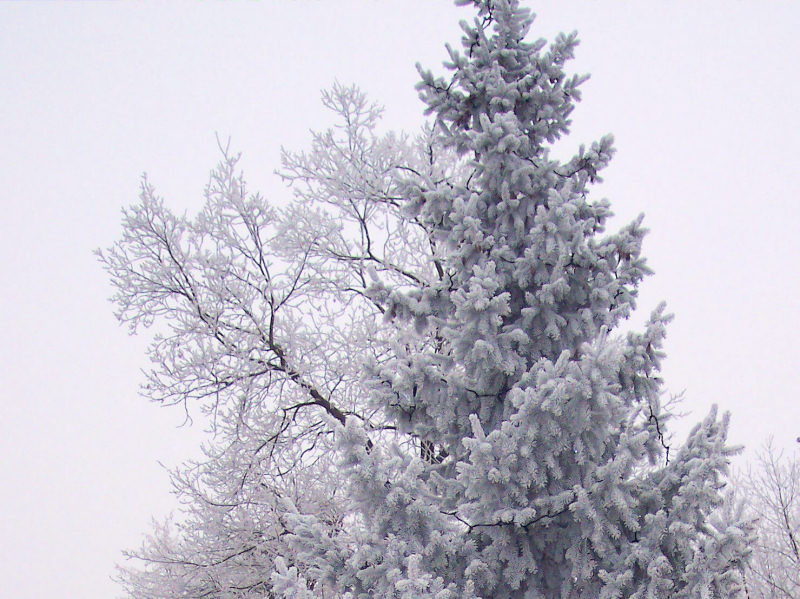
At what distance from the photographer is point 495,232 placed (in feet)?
19.0

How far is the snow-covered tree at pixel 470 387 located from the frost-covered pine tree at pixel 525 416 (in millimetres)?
16

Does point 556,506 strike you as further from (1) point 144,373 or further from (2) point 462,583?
(1) point 144,373

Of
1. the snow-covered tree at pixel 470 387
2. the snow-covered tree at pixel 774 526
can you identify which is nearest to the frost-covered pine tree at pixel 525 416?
the snow-covered tree at pixel 470 387

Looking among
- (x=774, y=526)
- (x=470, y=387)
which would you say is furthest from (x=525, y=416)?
(x=774, y=526)

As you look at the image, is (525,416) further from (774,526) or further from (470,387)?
(774,526)

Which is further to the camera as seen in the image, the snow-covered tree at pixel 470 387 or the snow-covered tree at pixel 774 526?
the snow-covered tree at pixel 774 526

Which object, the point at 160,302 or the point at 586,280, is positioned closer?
the point at 586,280

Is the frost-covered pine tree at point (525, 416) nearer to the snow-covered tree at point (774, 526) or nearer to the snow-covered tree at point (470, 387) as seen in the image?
Answer: the snow-covered tree at point (470, 387)

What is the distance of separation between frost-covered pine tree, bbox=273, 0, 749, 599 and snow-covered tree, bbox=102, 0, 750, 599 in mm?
16

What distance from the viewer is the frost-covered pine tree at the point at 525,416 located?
434cm

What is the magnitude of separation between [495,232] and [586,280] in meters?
0.81

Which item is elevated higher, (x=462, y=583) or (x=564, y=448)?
(x=564, y=448)

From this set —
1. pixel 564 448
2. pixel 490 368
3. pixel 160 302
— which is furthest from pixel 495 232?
pixel 160 302

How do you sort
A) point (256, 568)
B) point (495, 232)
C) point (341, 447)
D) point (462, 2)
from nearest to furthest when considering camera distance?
1. point (341, 447)
2. point (495, 232)
3. point (462, 2)
4. point (256, 568)
